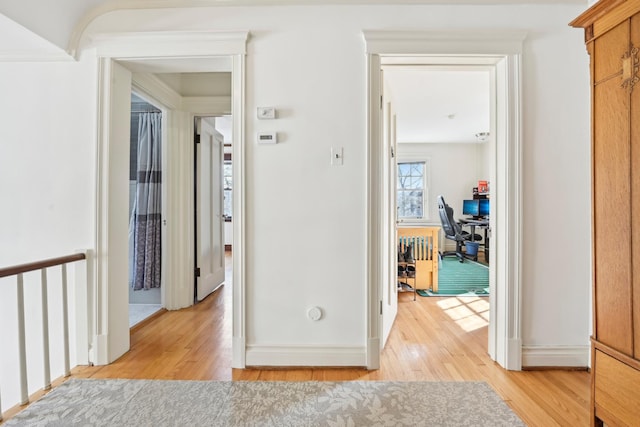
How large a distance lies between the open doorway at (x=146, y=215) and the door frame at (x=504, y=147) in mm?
2337

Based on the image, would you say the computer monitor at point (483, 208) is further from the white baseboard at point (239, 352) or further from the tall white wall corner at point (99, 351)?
the tall white wall corner at point (99, 351)

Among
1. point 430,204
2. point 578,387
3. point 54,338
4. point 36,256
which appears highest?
point 430,204

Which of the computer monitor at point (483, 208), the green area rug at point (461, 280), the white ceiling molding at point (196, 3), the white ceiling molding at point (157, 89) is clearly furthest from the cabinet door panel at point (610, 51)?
the computer monitor at point (483, 208)

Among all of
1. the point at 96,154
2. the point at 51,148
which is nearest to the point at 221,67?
the point at 96,154

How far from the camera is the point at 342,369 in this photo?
2.04 m

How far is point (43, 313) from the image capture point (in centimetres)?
187

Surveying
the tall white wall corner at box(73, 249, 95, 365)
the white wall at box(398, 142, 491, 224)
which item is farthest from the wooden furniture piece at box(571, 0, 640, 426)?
the white wall at box(398, 142, 491, 224)

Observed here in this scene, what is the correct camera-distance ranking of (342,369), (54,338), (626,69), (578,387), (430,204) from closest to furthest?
(626,69)
(578,387)
(342,369)
(54,338)
(430,204)

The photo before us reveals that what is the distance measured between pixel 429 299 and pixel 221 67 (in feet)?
10.4

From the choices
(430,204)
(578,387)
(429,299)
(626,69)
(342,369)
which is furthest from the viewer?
(430,204)

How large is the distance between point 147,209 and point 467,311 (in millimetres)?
3476

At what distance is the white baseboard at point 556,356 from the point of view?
2.04 metres

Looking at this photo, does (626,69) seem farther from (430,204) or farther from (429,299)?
(430,204)

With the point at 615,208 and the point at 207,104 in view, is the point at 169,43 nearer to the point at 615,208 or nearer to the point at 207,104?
the point at 207,104
